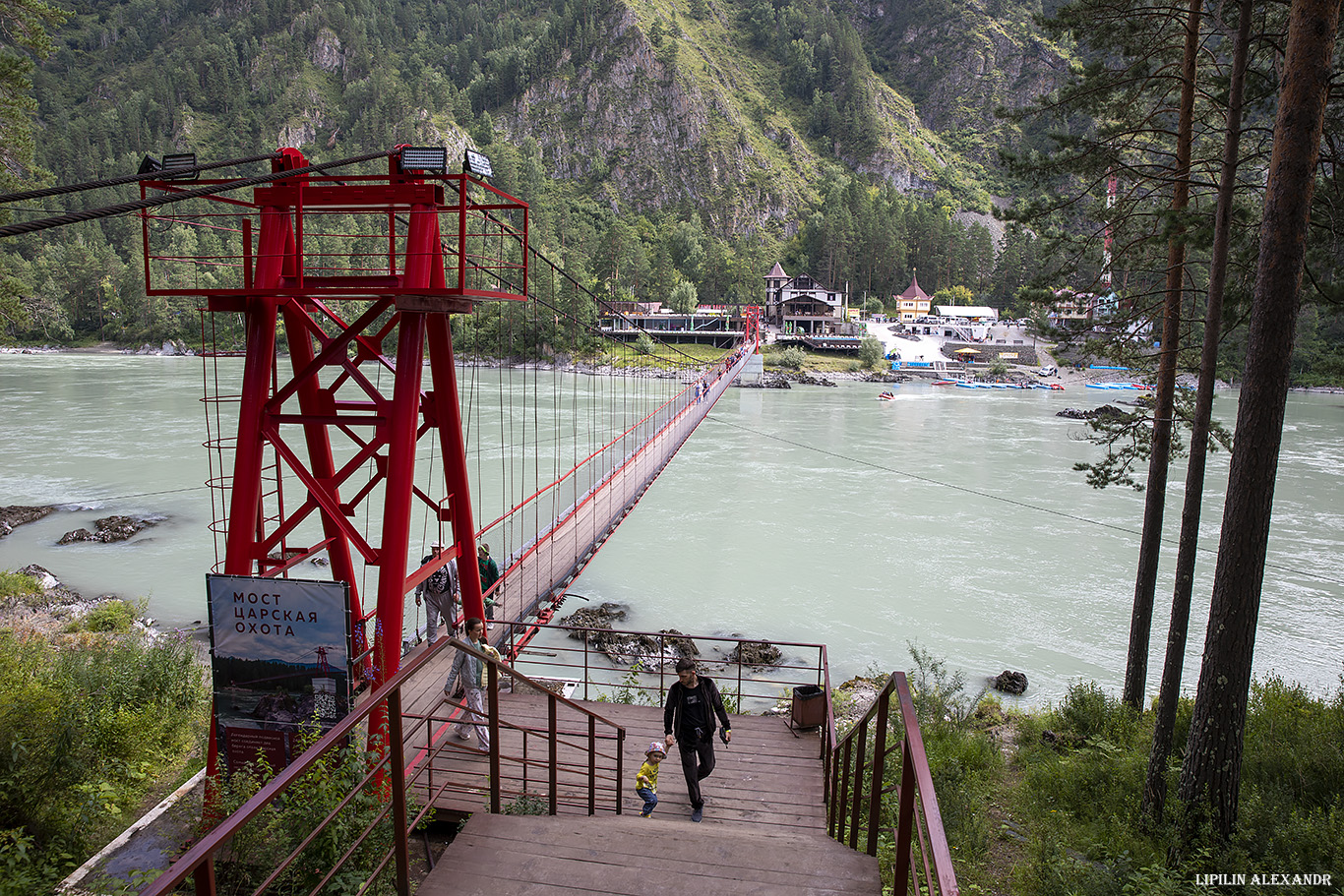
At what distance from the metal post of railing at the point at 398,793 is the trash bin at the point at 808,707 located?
3380mm

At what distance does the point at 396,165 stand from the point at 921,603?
10.6 meters

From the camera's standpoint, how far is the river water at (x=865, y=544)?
1134 centimetres

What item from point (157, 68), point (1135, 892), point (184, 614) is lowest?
point (184, 614)

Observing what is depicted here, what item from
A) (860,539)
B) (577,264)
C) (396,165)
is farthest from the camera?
(577,264)

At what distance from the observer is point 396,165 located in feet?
14.3

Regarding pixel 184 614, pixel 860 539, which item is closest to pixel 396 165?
pixel 184 614

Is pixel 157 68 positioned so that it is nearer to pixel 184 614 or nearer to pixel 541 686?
pixel 184 614

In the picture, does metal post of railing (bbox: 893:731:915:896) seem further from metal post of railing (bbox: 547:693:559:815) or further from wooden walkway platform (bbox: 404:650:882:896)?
metal post of railing (bbox: 547:693:559:815)

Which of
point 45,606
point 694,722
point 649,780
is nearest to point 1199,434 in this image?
point 694,722

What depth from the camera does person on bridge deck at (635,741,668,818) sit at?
3.85 meters

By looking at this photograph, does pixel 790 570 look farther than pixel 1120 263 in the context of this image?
Yes

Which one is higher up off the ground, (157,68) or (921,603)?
(157,68)

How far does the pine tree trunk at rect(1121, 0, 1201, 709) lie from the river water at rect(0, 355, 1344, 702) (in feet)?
9.42

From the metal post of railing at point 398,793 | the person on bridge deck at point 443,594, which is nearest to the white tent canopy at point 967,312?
the person on bridge deck at point 443,594
